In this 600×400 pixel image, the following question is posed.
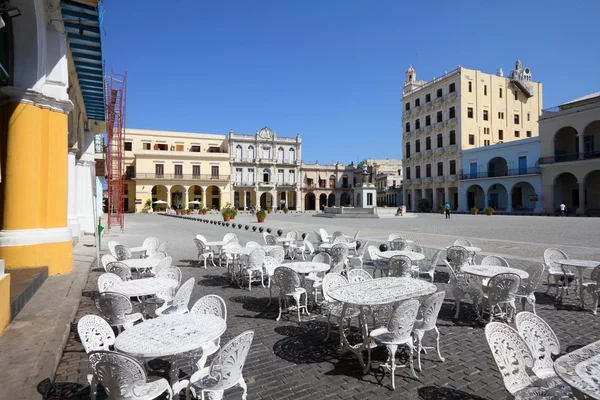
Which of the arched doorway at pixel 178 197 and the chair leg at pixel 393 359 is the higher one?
the arched doorway at pixel 178 197

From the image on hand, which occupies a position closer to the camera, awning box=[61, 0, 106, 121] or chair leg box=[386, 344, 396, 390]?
chair leg box=[386, 344, 396, 390]

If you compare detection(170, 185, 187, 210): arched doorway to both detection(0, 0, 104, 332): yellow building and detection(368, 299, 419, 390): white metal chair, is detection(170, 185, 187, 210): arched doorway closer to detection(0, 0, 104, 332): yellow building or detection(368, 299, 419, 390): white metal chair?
detection(0, 0, 104, 332): yellow building

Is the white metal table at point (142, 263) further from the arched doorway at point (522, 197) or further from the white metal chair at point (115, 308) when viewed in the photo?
the arched doorway at point (522, 197)

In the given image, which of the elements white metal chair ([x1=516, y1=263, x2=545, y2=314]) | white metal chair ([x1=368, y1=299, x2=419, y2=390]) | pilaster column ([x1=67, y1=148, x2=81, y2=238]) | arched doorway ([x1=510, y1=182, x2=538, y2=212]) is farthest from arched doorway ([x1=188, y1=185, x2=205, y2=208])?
white metal chair ([x1=368, y1=299, x2=419, y2=390])

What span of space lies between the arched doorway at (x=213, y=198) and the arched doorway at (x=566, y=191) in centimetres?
4107

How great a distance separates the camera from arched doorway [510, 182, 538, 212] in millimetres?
34603

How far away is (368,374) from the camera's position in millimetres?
3387

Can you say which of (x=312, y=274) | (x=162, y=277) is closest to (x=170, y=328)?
(x=162, y=277)

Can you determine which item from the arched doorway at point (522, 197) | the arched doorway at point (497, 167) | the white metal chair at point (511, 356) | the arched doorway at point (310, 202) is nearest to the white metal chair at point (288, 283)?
the white metal chair at point (511, 356)

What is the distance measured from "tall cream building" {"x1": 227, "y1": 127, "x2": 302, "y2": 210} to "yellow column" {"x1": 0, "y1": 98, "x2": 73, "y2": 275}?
4662cm

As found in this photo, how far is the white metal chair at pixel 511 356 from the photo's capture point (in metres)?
2.49

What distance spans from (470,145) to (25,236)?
4277 centimetres

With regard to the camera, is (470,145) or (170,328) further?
(470,145)

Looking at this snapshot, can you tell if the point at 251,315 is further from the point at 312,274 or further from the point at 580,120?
the point at 580,120
